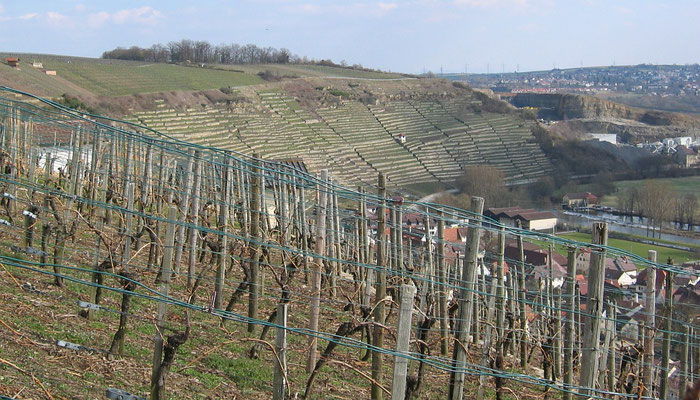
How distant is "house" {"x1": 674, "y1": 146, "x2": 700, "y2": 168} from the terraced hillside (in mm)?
11937

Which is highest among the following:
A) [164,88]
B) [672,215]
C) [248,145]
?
[164,88]

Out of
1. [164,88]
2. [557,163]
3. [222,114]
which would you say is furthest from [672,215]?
[164,88]

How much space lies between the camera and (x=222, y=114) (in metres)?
48.1

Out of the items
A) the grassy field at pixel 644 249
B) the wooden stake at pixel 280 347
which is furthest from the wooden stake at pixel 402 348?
the grassy field at pixel 644 249

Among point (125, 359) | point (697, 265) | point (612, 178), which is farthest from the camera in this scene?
point (612, 178)

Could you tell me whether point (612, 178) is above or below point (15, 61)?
below

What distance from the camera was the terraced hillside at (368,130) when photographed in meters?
43.5

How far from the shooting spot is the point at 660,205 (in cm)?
4244

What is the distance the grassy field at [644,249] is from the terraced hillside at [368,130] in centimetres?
1247

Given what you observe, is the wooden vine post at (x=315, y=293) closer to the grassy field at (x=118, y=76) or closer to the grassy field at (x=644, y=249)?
the grassy field at (x=644, y=249)

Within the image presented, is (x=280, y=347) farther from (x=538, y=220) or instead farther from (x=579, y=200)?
(x=579, y=200)

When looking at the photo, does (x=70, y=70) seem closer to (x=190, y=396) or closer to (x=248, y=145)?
(x=248, y=145)

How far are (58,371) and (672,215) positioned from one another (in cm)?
4312

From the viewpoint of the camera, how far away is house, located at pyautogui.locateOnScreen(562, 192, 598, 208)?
46.2 meters
